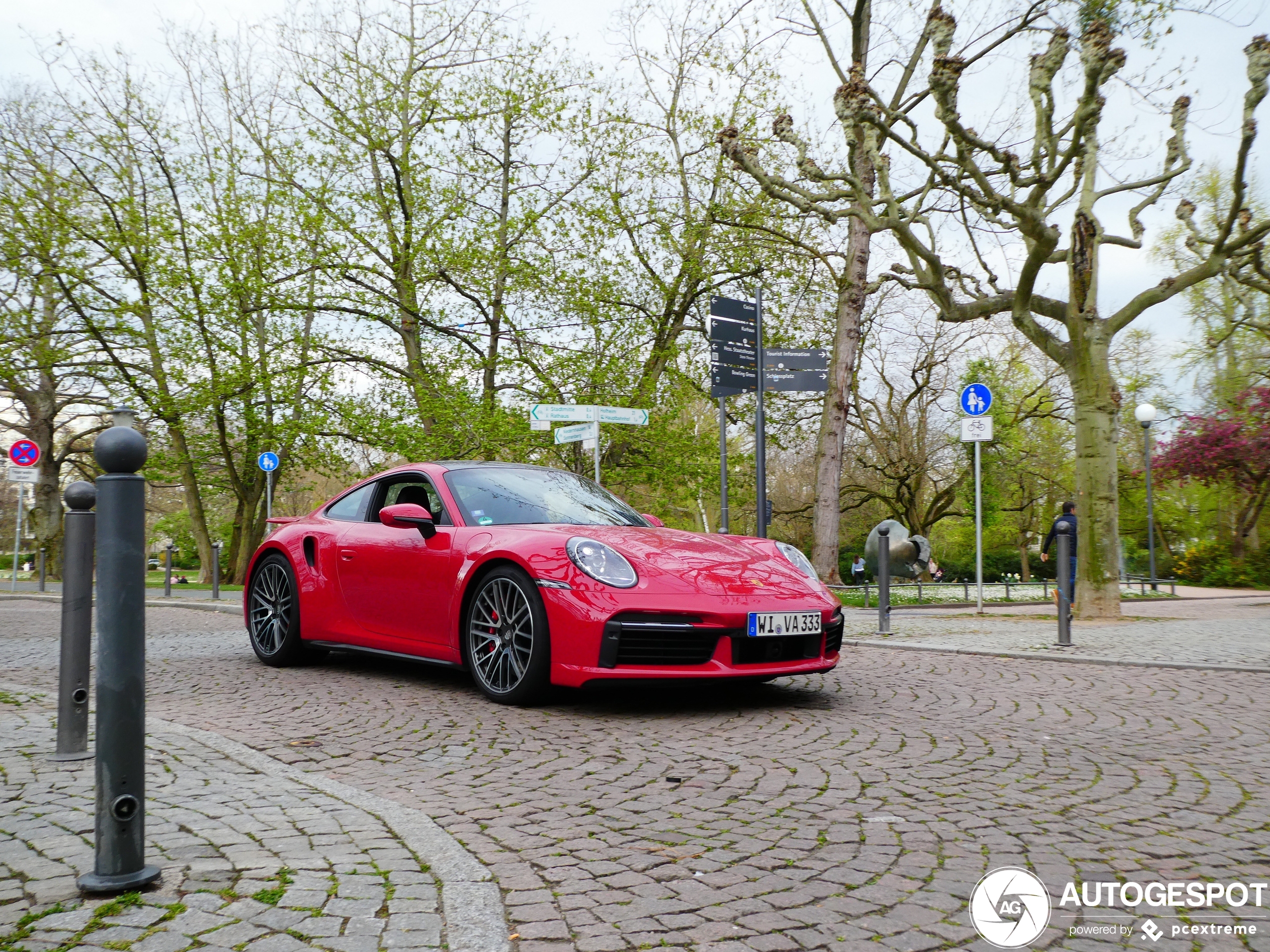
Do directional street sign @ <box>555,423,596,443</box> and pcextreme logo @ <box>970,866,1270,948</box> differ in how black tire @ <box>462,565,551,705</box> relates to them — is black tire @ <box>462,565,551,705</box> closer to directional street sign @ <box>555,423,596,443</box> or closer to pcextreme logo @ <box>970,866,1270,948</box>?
pcextreme logo @ <box>970,866,1270,948</box>

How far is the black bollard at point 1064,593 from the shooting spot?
29.2ft

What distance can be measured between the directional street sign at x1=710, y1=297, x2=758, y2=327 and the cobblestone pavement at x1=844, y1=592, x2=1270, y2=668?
471cm

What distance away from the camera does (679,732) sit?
490 centimetres

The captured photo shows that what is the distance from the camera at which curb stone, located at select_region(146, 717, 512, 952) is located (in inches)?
93.7

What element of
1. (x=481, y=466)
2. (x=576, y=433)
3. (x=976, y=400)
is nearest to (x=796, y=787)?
(x=481, y=466)

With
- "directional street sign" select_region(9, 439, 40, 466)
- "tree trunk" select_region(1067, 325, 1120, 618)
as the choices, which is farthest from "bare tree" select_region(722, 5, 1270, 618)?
"directional street sign" select_region(9, 439, 40, 466)

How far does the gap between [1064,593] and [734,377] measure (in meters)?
6.61

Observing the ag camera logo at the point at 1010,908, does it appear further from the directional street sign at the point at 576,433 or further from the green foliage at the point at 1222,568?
the green foliage at the point at 1222,568

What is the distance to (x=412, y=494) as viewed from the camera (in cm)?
682

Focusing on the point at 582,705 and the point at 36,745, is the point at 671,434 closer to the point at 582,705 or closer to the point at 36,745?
the point at 582,705

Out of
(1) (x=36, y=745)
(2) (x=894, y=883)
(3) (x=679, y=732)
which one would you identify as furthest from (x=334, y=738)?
(2) (x=894, y=883)

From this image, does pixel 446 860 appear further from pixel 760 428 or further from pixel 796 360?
pixel 796 360

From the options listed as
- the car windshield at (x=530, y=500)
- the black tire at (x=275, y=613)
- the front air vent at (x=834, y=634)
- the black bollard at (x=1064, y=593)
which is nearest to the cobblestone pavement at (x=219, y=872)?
the car windshield at (x=530, y=500)

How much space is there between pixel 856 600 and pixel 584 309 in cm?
976
